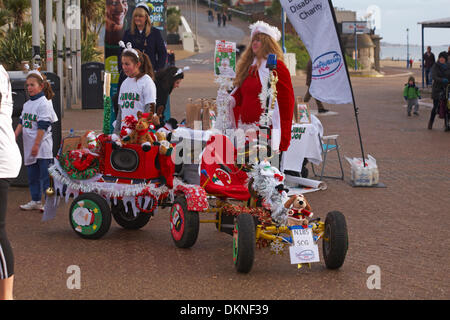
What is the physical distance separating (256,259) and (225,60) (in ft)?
8.74

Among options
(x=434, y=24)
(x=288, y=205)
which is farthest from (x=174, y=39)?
(x=288, y=205)

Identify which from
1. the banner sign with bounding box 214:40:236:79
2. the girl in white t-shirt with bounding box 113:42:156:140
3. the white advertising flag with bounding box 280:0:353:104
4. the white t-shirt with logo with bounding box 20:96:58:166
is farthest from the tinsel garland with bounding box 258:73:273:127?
the white advertising flag with bounding box 280:0:353:104

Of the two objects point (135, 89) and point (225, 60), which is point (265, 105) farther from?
point (135, 89)

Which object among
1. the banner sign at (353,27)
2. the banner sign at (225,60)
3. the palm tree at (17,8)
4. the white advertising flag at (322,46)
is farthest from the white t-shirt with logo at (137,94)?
the banner sign at (353,27)

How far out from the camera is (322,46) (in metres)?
10.6

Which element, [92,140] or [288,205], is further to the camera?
[92,140]

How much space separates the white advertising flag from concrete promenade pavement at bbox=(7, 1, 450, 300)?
4.27 ft

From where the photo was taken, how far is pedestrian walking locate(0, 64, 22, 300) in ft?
15.4

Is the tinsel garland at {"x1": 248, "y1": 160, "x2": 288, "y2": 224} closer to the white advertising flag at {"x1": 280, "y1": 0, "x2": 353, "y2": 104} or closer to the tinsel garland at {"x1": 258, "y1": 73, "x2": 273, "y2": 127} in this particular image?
the tinsel garland at {"x1": 258, "y1": 73, "x2": 273, "y2": 127}
